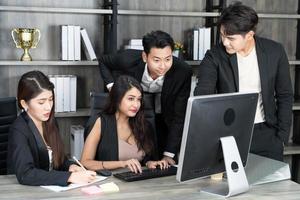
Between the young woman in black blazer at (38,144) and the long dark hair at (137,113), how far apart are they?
37cm

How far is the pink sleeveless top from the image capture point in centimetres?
235

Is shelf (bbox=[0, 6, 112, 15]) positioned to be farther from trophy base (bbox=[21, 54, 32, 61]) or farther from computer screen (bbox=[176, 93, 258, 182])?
computer screen (bbox=[176, 93, 258, 182])

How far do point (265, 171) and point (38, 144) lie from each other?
100 cm

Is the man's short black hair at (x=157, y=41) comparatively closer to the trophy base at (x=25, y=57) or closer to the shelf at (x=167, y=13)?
the shelf at (x=167, y=13)

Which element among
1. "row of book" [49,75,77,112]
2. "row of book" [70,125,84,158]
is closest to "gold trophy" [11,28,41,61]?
"row of book" [49,75,77,112]

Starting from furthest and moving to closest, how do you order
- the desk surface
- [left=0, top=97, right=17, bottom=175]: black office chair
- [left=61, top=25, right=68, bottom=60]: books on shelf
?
1. [left=61, top=25, right=68, bottom=60]: books on shelf
2. [left=0, top=97, right=17, bottom=175]: black office chair
3. the desk surface

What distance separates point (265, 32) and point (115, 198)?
2734 mm

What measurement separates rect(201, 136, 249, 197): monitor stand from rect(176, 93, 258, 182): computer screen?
27 millimetres

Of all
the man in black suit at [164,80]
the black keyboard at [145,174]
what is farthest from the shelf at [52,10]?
the black keyboard at [145,174]

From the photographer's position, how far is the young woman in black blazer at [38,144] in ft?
6.10

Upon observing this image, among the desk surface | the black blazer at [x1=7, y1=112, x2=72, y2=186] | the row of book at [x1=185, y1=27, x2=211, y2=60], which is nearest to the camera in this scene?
the desk surface

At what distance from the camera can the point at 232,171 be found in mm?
1774

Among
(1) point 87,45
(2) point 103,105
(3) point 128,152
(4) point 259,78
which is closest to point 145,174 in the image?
(3) point 128,152

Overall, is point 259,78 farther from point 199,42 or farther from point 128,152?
point 199,42
